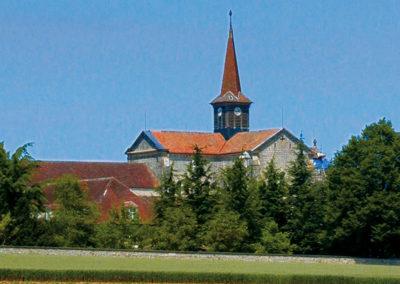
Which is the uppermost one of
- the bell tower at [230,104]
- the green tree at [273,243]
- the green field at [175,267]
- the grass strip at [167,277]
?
the bell tower at [230,104]

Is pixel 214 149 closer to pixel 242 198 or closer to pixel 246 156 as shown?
pixel 246 156

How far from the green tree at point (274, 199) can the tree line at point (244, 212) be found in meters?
0.07

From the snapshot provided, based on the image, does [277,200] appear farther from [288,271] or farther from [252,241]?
[288,271]

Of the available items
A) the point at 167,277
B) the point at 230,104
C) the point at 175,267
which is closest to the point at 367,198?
the point at 175,267

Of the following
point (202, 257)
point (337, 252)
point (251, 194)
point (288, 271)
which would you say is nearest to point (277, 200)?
point (251, 194)

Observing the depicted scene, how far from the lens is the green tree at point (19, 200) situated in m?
94.5

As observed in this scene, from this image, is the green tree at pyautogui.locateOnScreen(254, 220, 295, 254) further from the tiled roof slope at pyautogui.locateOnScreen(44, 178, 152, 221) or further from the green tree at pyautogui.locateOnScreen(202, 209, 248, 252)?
the tiled roof slope at pyautogui.locateOnScreen(44, 178, 152, 221)

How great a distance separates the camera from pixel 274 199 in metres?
108

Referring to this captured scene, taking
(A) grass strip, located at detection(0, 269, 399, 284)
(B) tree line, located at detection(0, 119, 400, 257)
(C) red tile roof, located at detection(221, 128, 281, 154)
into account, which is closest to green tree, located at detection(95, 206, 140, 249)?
(B) tree line, located at detection(0, 119, 400, 257)

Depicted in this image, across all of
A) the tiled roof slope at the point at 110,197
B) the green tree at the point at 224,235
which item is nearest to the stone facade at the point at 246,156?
the tiled roof slope at the point at 110,197

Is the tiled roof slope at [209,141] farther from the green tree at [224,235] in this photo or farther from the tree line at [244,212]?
the green tree at [224,235]

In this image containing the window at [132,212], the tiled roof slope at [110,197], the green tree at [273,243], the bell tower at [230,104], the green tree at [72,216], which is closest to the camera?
the green tree at [72,216]

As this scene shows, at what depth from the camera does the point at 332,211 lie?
323 ft

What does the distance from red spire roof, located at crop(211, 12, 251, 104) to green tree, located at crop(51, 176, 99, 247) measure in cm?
7132
